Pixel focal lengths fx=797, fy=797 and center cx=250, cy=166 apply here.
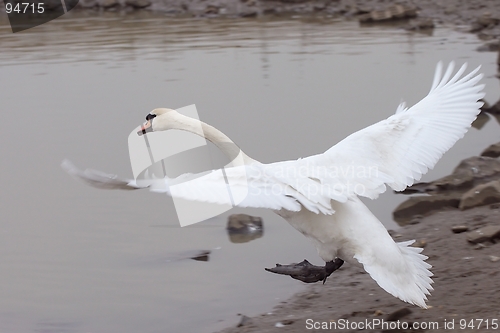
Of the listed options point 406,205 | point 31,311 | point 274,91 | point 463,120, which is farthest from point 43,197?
point 274,91

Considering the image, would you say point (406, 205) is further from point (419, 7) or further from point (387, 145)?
point (419, 7)

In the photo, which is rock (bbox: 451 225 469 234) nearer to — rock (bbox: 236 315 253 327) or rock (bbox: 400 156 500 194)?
rock (bbox: 400 156 500 194)

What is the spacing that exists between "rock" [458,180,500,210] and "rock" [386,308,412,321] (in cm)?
223

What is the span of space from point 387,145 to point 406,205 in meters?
1.98

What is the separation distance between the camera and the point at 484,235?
19.4ft

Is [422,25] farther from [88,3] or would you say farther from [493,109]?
[88,3]

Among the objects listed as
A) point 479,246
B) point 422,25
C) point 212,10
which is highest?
point 479,246

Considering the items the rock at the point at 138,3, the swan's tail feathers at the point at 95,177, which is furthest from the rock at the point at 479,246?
the rock at the point at 138,3

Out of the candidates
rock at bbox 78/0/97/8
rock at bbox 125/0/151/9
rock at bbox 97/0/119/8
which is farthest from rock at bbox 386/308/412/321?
rock at bbox 78/0/97/8

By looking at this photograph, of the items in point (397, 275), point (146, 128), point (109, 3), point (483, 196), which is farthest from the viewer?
point (109, 3)

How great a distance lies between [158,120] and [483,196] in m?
2.94

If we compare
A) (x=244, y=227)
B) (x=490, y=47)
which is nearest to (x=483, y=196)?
(x=244, y=227)

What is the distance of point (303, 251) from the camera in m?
6.70

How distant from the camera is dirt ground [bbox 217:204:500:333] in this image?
480cm
